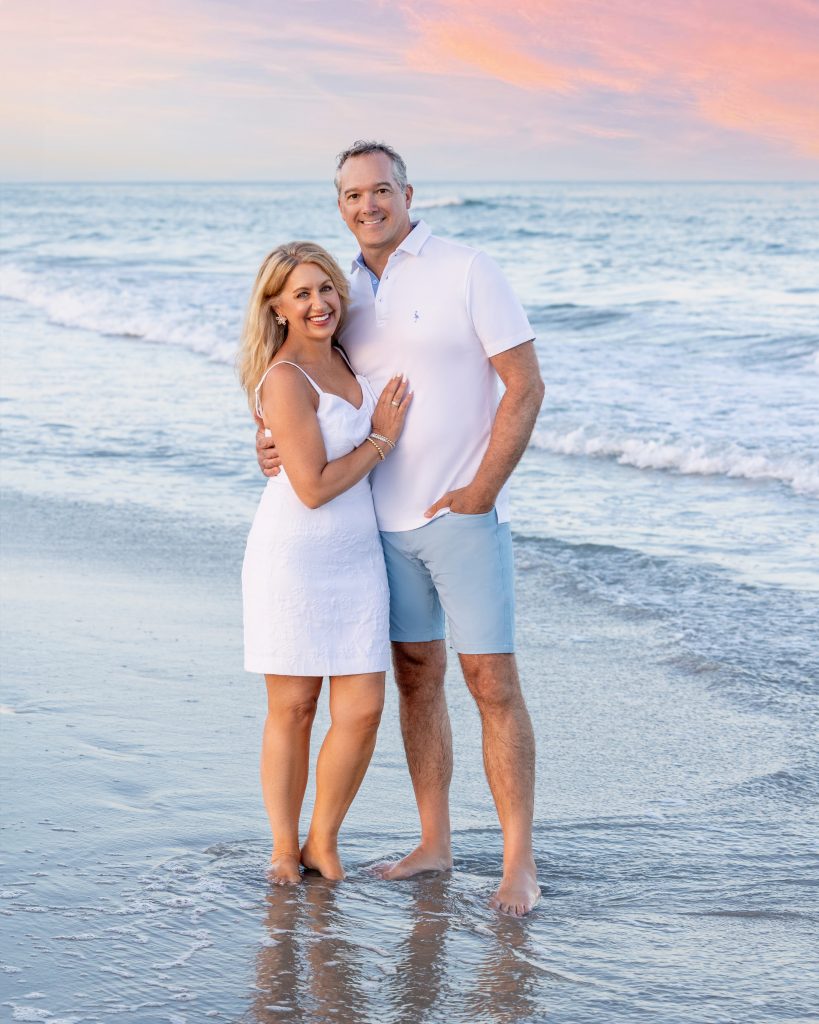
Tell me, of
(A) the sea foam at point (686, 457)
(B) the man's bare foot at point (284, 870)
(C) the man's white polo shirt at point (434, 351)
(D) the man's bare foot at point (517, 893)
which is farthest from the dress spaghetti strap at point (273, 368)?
(A) the sea foam at point (686, 457)

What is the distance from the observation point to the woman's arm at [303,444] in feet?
11.2

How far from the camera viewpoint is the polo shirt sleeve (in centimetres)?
348

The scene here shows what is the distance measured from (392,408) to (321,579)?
0.51m

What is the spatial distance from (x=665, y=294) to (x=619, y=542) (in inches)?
578

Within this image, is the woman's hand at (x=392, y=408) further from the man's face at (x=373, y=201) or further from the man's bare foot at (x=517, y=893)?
the man's bare foot at (x=517, y=893)

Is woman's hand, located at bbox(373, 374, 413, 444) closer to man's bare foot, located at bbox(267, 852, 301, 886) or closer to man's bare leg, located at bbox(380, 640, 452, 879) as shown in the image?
man's bare leg, located at bbox(380, 640, 452, 879)

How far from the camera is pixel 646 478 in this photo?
923 centimetres

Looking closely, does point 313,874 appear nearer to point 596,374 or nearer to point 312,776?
point 312,776

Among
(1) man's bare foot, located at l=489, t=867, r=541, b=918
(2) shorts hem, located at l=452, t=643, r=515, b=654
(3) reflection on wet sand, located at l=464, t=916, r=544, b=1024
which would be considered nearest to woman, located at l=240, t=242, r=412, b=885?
(2) shorts hem, located at l=452, t=643, r=515, b=654

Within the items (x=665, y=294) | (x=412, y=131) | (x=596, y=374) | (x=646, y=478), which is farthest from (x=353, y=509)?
(x=412, y=131)

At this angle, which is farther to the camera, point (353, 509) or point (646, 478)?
point (646, 478)

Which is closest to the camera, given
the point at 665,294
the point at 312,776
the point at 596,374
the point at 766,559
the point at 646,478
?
the point at 312,776

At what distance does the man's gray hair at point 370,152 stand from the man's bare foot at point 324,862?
73.7 inches

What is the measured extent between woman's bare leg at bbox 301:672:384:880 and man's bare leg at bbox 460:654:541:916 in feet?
0.97
